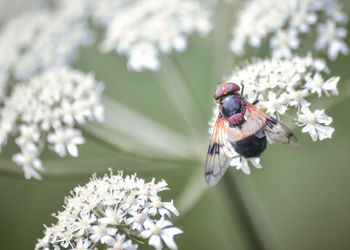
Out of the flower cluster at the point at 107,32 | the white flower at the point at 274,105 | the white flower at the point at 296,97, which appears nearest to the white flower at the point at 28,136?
the flower cluster at the point at 107,32

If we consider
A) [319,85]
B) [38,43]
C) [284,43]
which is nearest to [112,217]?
[319,85]

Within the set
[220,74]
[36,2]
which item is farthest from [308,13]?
[36,2]

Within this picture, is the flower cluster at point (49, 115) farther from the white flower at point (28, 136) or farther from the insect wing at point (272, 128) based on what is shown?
the insect wing at point (272, 128)

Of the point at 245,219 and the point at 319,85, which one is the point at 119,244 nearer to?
the point at 319,85

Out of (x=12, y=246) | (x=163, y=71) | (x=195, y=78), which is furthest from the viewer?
(x=195, y=78)

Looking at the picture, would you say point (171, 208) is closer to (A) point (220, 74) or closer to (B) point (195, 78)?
(A) point (220, 74)

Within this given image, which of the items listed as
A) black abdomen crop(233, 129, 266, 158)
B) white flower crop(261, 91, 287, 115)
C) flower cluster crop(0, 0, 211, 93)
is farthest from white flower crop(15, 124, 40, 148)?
white flower crop(261, 91, 287, 115)
